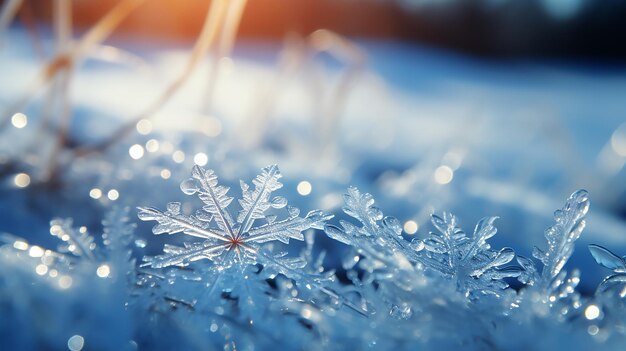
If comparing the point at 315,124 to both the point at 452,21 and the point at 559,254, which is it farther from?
the point at 452,21

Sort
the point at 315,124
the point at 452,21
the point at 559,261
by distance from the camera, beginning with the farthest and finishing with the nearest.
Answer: the point at 452,21, the point at 315,124, the point at 559,261

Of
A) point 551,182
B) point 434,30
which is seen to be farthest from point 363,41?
point 551,182

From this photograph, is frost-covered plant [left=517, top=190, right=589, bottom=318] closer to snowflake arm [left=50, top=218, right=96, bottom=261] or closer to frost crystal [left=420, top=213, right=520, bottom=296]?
frost crystal [left=420, top=213, right=520, bottom=296]

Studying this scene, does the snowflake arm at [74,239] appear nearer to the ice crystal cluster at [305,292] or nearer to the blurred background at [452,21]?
the ice crystal cluster at [305,292]

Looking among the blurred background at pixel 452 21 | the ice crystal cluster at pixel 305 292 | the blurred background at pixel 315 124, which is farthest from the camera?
the blurred background at pixel 452 21

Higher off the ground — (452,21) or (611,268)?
(452,21)

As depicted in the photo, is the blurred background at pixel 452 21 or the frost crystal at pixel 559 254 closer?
the frost crystal at pixel 559 254

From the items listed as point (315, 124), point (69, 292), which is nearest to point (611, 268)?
point (69, 292)

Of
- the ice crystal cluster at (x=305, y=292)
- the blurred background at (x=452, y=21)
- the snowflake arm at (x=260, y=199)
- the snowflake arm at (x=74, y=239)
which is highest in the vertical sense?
the blurred background at (x=452, y=21)

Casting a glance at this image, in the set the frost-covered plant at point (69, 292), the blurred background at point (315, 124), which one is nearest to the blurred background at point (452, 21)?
the blurred background at point (315, 124)
